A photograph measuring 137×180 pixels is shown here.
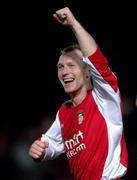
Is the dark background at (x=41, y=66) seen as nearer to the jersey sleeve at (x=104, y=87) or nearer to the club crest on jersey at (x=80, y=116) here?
the club crest on jersey at (x=80, y=116)

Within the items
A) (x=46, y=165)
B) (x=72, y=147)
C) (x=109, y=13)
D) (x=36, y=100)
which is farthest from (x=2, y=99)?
(x=72, y=147)

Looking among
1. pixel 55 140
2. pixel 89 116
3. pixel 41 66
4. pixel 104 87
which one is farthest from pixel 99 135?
pixel 41 66

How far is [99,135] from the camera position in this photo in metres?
3.09

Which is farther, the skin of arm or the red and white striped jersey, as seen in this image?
the red and white striped jersey

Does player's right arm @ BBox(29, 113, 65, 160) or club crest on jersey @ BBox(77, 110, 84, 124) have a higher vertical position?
club crest on jersey @ BBox(77, 110, 84, 124)

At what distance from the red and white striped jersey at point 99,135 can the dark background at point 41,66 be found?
243 cm

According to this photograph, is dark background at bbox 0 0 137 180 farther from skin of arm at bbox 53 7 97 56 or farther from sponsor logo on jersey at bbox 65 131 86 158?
skin of arm at bbox 53 7 97 56

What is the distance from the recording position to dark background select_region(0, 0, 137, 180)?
565 centimetres

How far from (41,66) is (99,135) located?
3.28 m

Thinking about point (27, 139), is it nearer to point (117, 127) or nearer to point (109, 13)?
point (109, 13)

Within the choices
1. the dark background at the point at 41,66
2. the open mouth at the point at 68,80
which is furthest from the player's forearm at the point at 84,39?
the dark background at the point at 41,66

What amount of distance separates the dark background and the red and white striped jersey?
243 cm

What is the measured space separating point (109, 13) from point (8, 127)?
1.53m

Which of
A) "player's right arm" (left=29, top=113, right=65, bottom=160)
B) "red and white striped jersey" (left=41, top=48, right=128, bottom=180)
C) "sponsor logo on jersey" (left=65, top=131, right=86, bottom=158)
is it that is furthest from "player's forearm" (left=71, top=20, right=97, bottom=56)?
"player's right arm" (left=29, top=113, right=65, bottom=160)
